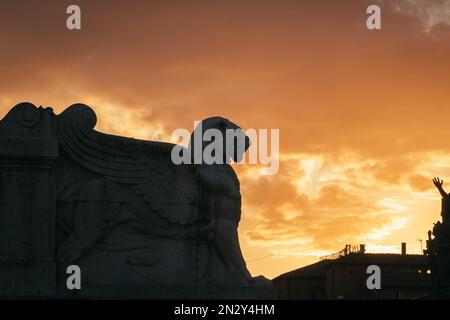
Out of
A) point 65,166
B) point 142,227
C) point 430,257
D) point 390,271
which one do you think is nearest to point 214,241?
point 142,227

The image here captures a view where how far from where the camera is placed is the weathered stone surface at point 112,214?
18.8 metres

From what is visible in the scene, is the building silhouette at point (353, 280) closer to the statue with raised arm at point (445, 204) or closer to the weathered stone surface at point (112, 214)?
the statue with raised arm at point (445, 204)

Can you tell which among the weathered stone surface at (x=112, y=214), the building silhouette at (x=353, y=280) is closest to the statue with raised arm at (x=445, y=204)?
the building silhouette at (x=353, y=280)

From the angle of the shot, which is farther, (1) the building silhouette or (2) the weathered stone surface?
(1) the building silhouette

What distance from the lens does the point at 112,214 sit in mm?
19094

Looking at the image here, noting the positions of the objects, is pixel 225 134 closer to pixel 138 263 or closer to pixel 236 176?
pixel 236 176

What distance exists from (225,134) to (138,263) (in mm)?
2440

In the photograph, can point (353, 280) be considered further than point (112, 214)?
Yes

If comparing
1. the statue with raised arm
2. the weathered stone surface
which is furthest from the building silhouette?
the weathered stone surface

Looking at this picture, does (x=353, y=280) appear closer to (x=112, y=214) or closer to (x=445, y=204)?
(x=445, y=204)

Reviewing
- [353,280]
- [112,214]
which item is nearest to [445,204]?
[353,280]

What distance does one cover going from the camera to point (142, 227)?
19.3m

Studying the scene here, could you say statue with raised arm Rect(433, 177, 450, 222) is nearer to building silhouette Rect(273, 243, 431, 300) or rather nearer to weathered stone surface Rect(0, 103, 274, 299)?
building silhouette Rect(273, 243, 431, 300)

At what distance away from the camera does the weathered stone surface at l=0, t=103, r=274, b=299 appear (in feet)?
61.7
